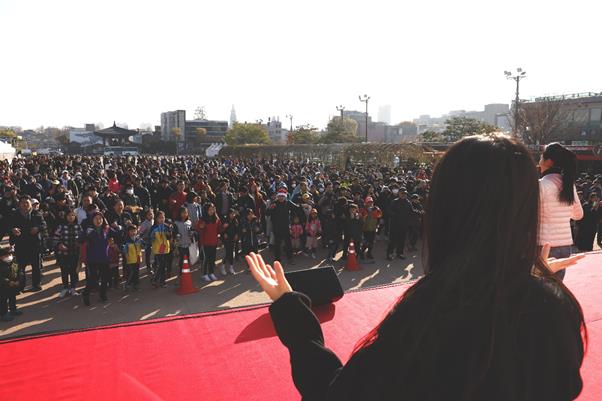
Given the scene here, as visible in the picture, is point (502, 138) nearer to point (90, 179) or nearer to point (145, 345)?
point (145, 345)

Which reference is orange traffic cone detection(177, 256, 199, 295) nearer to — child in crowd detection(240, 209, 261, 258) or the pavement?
the pavement

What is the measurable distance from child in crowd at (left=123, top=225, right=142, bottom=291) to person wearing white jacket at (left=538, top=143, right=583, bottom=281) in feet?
20.4

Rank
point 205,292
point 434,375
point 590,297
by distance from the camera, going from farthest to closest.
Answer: point 205,292
point 590,297
point 434,375

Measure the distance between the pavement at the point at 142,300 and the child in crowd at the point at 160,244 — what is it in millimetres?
230

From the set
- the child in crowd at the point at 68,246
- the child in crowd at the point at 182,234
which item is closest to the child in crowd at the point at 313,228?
the child in crowd at the point at 182,234

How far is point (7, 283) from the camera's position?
19.3ft

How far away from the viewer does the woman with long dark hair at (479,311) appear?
90cm

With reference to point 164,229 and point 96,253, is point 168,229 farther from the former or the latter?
point 96,253

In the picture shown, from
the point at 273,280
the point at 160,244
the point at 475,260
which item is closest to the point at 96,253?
the point at 160,244

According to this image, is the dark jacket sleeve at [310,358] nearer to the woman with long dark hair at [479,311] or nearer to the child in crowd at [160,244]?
the woman with long dark hair at [479,311]

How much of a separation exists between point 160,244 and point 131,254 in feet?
1.63

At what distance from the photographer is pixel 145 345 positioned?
3871mm

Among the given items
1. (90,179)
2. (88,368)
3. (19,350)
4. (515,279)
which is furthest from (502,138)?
(90,179)

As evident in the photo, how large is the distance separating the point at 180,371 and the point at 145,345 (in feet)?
2.11
